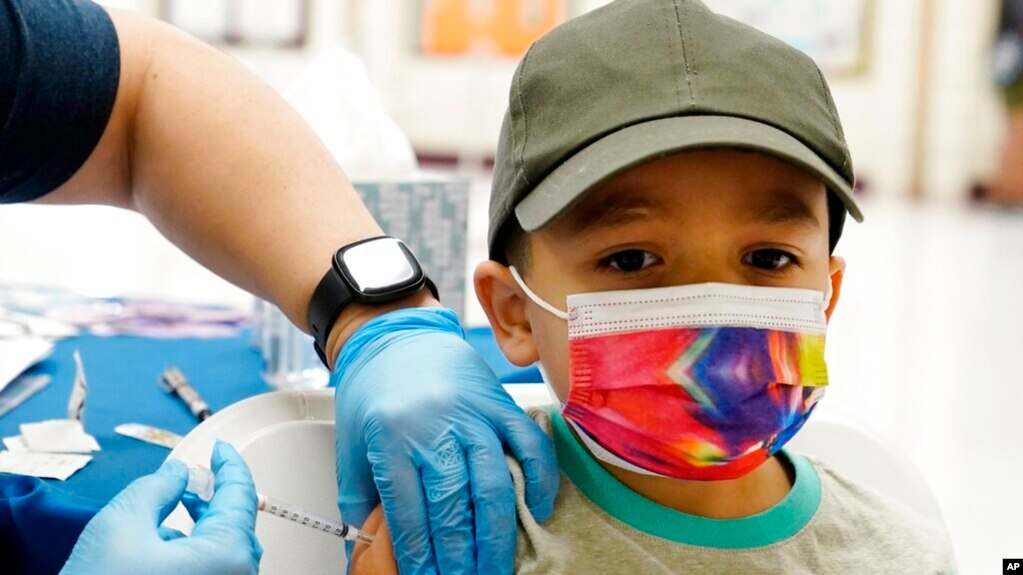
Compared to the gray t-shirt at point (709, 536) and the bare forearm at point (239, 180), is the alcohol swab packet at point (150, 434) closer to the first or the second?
the bare forearm at point (239, 180)

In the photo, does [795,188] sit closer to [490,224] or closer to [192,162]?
[490,224]

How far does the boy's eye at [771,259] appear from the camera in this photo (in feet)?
2.95

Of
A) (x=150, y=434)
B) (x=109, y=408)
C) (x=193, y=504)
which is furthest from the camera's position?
(x=109, y=408)

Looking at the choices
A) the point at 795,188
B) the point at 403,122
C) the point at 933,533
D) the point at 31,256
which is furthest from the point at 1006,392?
the point at 403,122

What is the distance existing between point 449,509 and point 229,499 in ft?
0.65

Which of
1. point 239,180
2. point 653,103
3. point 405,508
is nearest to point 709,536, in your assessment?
point 405,508

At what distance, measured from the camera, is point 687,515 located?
935 millimetres

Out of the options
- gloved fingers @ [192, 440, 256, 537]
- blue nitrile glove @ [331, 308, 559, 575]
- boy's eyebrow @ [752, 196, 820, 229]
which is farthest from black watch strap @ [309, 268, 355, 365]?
boy's eyebrow @ [752, 196, 820, 229]

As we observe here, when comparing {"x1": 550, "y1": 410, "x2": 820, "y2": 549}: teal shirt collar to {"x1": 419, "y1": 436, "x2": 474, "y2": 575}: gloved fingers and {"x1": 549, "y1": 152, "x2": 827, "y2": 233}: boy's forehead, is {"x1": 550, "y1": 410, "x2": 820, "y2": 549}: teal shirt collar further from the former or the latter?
{"x1": 549, "y1": 152, "x2": 827, "y2": 233}: boy's forehead

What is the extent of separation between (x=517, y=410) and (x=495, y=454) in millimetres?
78

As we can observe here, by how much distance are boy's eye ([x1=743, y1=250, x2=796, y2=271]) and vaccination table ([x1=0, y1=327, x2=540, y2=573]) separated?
1.10 ft

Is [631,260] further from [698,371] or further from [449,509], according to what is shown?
[449,509]

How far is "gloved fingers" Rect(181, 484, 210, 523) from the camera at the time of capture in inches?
35.3

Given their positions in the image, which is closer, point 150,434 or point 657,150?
point 657,150
